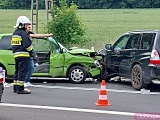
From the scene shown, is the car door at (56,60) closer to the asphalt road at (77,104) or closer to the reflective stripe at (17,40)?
the asphalt road at (77,104)

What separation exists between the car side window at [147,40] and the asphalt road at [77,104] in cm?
121

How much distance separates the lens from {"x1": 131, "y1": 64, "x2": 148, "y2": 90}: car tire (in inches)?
520

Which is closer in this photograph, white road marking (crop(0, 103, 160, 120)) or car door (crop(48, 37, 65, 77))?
white road marking (crop(0, 103, 160, 120))

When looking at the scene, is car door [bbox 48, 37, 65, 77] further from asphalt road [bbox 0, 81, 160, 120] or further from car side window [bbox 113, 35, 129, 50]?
car side window [bbox 113, 35, 129, 50]

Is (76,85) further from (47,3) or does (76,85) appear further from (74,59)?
(47,3)

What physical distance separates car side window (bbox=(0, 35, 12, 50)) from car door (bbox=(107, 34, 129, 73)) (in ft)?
9.72

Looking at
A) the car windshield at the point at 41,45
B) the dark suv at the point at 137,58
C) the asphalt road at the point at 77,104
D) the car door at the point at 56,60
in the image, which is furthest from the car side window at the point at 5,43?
the dark suv at the point at 137,58

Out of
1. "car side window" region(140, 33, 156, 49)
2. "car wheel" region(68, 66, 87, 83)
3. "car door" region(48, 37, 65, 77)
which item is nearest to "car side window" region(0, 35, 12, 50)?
"car door" region(48, 37, 65, 77)

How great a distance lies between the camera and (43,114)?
978 cm

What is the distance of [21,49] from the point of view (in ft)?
41.1

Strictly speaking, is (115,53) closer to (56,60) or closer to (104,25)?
(56,60)

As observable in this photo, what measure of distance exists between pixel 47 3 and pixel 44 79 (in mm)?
6075

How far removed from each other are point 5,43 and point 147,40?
13.9ft

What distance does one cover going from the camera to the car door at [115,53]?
47.9 feet
